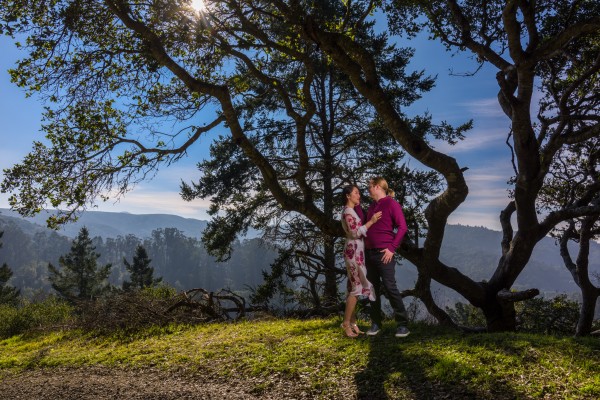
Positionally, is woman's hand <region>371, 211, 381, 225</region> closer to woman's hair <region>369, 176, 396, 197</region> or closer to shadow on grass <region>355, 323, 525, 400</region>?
woman's hair <region>369, 176, 396, 197</region>

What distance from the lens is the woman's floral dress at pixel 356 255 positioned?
18.9 ft

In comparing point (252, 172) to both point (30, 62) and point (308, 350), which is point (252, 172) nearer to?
point (30, 62)

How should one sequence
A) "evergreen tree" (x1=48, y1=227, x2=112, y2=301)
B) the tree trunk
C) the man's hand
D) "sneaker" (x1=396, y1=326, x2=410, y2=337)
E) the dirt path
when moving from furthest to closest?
"evergreen tree" (x1=48, y1=227, x2=112, y2=301)
the tree trunk
"sneaker" (x1=396, y1=326, x2=410, y2=337)
the man's hand
the dirt path

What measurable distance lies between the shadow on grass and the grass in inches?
0.4

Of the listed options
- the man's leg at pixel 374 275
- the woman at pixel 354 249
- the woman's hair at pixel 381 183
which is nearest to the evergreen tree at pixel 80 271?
the man's leg at pixel 374 275

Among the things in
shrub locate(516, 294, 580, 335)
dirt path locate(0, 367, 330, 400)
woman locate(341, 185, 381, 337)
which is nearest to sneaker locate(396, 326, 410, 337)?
woman locate(341, 185, 381, 337)

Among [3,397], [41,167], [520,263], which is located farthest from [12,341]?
[520,263]

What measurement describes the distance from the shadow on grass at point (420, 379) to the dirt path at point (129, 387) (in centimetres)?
81

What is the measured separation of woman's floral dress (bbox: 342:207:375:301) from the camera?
5746 mm

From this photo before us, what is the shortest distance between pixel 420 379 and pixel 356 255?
186cm

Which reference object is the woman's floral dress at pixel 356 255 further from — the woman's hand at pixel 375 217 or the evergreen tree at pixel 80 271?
the evergreen tree at pixel 80 271

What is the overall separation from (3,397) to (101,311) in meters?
5.03

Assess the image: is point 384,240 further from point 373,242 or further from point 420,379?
point 420,379

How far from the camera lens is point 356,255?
5762mm
